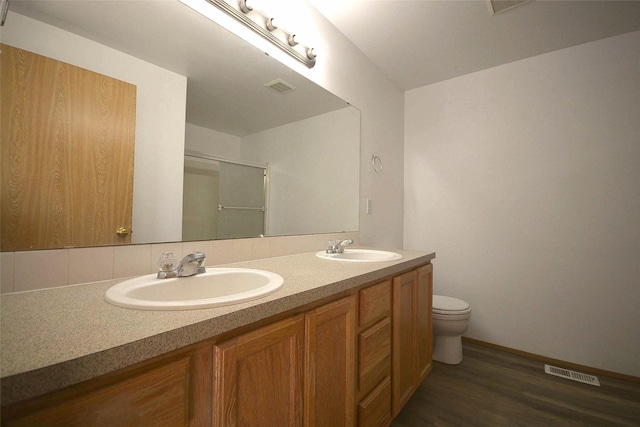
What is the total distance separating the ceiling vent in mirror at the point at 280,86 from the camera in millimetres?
1472

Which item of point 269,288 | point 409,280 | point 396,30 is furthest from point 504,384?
point 396,30

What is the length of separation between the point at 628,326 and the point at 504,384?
0.97m

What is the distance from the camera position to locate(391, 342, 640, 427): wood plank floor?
57.2 inches

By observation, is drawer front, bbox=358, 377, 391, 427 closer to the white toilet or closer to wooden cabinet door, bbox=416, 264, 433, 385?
wooden cabinet door, bbox=416, 264, 433, 385

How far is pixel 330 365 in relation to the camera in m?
0.92

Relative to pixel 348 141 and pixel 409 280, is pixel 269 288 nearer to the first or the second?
pixel 409 280

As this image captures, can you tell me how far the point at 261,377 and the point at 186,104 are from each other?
40.9 inches

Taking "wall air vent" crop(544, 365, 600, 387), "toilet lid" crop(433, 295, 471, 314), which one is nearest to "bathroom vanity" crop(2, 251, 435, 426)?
"toilet lid" crop(433, 295, 471, 314)

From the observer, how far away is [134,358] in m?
0.46

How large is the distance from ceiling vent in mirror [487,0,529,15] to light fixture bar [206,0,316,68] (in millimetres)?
1158

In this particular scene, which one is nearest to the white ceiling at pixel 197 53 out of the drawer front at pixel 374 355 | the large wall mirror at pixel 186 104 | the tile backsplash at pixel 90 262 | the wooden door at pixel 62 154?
the large wall mirror at pixel 186 104

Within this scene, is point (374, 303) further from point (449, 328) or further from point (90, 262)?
point (449, 328)

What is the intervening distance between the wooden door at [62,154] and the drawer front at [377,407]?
1120 millimetres

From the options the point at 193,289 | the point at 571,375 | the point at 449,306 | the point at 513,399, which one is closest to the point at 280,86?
the point at 193,289
